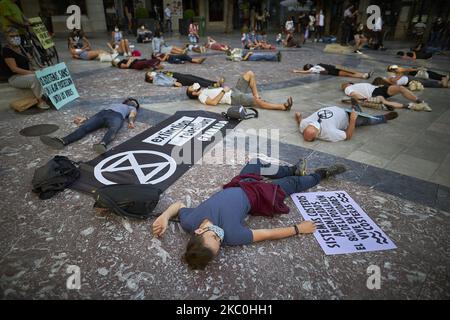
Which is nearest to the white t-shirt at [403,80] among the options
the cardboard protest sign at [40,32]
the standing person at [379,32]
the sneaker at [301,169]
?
the sneaker at [301,169]

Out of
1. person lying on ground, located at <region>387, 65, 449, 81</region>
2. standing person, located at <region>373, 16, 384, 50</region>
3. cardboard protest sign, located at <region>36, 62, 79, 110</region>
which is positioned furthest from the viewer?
standing person, located at <region>373, 16, 384, 50</region>

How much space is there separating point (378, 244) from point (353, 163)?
1.67 meters

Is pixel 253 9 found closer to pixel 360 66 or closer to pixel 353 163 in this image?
pixel 360 66

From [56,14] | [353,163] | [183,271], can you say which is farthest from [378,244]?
[56,14]

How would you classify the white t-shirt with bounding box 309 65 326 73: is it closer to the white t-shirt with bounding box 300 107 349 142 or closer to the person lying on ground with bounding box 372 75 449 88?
the person lying on ground with bounding box 372 75 449 88

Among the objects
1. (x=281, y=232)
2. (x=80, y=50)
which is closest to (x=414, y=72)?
(x=281, y=232)

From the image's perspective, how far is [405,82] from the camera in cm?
768

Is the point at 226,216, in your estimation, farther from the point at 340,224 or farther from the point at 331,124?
the point at 331,124

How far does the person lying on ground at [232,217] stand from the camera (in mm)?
2510

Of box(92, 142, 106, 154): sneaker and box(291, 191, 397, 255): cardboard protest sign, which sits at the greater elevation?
box(92, 142, 106, 154): sneaker

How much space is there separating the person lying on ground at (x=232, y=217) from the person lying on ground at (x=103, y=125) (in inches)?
85.9

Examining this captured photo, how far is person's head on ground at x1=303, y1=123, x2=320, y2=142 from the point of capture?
4762 millimetres

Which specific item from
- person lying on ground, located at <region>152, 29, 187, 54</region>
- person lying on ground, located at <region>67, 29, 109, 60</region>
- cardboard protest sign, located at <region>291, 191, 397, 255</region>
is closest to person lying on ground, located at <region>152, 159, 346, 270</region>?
cardboard protest sign, located at <region>291, 191, 397, 255</region>

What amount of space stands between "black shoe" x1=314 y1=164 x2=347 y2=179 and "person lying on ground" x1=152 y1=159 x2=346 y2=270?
0.41 meters
